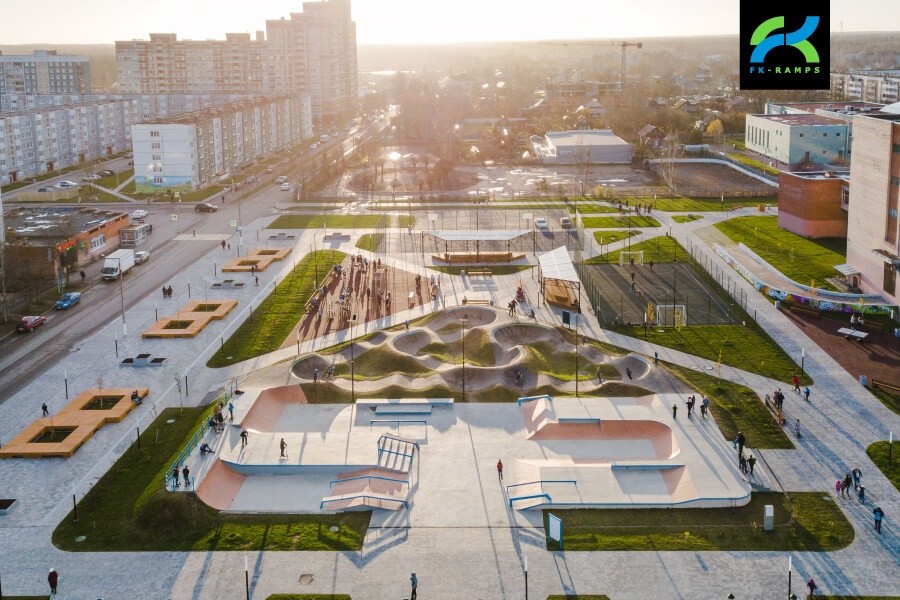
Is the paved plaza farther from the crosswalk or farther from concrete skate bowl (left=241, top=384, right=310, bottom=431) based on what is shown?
the crosswalk

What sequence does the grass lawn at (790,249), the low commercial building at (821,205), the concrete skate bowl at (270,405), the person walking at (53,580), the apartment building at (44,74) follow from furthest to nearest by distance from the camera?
1. the apartment building at (44,74)
2. the low commercial building at (821,205)
3. the grass lawn at (790,249)
4. the concrete skate bowl at (270,405)
5. the person walking at (53,580)

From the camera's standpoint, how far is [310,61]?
6186 inches

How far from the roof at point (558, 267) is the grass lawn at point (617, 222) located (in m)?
16.6

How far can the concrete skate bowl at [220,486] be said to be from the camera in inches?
1155

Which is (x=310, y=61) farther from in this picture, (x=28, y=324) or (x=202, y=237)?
(x=28, y=324)

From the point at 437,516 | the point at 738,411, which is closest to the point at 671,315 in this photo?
the point at 738,411

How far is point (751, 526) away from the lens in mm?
27188

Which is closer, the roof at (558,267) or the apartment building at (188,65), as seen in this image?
the roof at (558,267)

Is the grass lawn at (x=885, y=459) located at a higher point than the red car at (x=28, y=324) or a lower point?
lower

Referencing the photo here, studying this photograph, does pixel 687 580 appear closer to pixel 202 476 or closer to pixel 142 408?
pixel 202 476

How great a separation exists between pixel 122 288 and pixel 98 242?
46.3ft

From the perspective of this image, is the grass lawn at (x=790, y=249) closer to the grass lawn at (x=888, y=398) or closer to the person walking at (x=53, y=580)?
the grass lawn at (x=888, y=398)

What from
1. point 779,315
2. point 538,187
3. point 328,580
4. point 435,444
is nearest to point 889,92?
point 538,187

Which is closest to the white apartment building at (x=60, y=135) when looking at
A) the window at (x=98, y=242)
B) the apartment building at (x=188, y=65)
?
the apartment building at (x=188, y=65)
